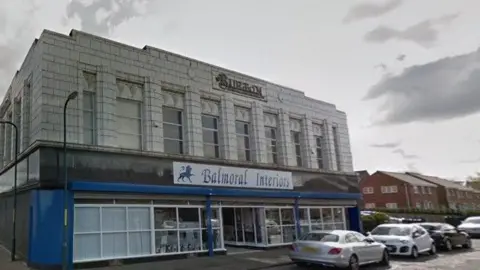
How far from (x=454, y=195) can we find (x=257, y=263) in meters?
66.1

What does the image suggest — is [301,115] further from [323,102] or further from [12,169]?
[12,169]

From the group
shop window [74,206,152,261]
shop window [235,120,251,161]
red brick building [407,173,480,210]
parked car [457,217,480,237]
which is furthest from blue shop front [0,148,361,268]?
red brick building [407,173,480,210]

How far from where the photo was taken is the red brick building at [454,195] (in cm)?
6806

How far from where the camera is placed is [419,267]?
604 inches

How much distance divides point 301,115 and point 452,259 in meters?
11.9

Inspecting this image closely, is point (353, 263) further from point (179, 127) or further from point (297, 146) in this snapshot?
point (297, 146)

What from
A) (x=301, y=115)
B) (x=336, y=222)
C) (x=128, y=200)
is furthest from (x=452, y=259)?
(x=128, y=200)

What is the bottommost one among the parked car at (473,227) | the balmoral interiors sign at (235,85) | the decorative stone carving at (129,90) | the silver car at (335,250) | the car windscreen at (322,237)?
the parked car at (473,227)

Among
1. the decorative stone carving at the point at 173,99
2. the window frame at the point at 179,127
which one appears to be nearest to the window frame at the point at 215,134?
the window frame at the point at 179,127

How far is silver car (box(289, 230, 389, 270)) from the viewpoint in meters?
13.7

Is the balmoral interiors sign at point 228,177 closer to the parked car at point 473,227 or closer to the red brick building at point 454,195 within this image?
the parked car at point 473,227

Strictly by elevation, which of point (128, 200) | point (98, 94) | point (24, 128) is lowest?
point (128, 200)

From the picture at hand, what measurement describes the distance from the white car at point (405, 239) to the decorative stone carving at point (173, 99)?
10885mm

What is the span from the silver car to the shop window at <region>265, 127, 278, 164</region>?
914 centimetres
